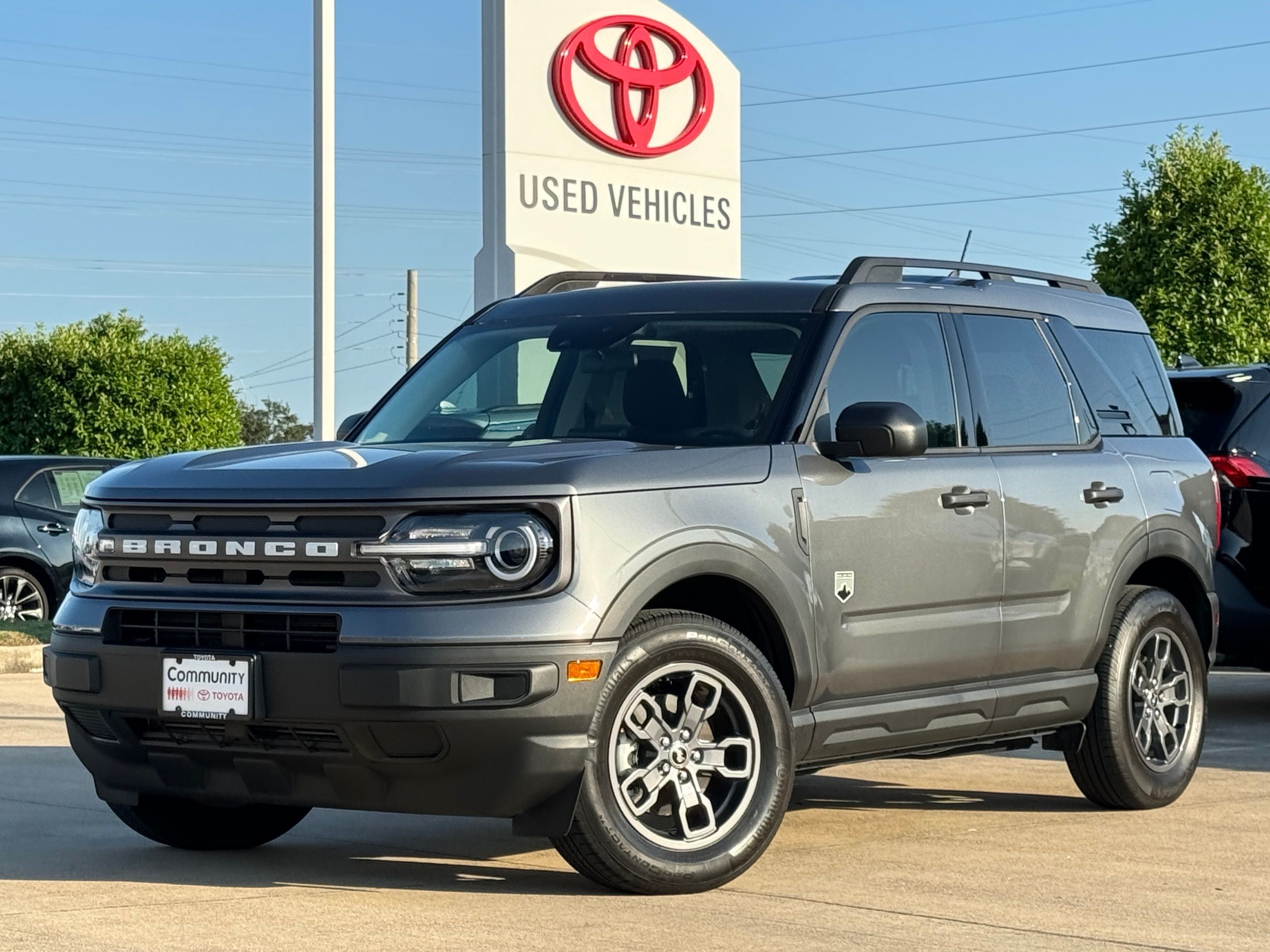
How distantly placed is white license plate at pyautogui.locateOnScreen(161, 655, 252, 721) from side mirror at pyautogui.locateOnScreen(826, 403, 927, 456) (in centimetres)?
200

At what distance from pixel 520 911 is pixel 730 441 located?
5.52 ft

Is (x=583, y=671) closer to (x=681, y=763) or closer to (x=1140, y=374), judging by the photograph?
(x=681, y=763)

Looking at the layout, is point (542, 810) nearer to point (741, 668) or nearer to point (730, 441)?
point (741, 668)

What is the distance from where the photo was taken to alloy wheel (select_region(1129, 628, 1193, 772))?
305 inches

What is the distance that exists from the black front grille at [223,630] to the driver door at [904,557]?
5.23 ft

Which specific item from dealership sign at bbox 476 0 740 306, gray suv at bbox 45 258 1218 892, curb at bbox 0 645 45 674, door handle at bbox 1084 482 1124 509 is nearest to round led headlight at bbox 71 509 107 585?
gray suv at bbox 45 258 1218 892

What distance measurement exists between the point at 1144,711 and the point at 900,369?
187 cm

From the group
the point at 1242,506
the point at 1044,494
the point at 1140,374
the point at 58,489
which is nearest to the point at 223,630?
the point at 1044,494

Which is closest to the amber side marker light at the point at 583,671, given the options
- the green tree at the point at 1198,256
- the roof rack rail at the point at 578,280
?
the roof rack rail at the point at 578,280

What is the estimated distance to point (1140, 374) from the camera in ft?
27.4

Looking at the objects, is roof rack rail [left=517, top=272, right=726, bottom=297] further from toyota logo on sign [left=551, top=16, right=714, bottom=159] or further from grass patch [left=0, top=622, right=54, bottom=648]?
toyota logo on sign [left=551, top=16, right=714, bottom=159]

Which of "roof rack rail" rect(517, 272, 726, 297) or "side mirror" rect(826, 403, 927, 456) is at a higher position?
"roof rack rail" rect(517, 272, 726, 297)

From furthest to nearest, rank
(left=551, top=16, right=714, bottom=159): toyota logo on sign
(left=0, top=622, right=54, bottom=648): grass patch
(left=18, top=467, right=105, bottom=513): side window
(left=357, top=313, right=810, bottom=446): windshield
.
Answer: (left=18, top=467, right=105, bottom=513): side window → (left=551, top=16, right=714, bottom=159): toyota logo on sign → (left=0, top=622, right=54, bottom=648): grass patch → (left=357, top=313, right=810, bottom=446): windshield

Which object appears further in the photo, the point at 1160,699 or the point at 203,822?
the point at 1160,699
